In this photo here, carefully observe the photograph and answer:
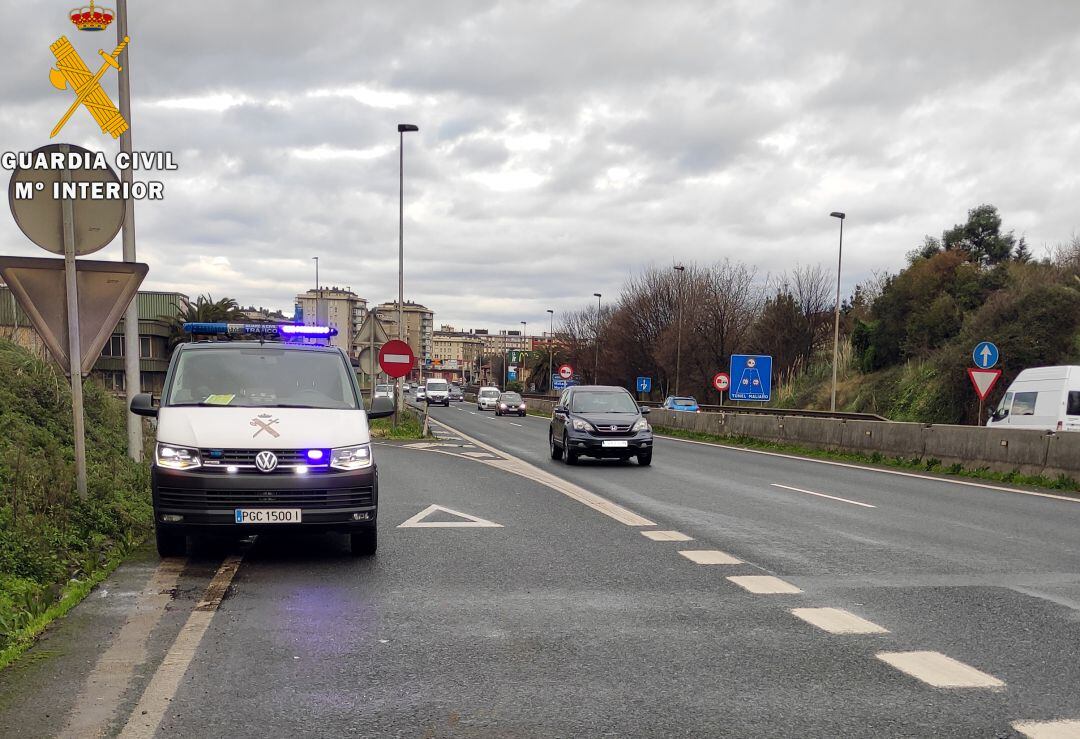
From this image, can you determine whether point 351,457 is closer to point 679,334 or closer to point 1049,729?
point 1049,729

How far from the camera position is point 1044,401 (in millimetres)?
21359

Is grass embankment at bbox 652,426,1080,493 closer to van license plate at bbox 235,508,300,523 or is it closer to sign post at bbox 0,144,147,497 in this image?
van license plate at bbox 235,508,300,523

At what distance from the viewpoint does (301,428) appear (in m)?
8.11

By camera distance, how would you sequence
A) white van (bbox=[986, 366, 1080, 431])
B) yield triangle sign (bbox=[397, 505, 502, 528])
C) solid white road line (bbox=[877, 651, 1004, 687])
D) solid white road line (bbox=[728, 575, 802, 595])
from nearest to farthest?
solid white road line (bbox=[877, 651, 1004, 687]) < solid white road line (bbox=[728, 575, 802, 595]) < yield triangle sign (bbox=[397, 505, 502, 528]) < white van (bbox=[986, 366, 1080, 431])

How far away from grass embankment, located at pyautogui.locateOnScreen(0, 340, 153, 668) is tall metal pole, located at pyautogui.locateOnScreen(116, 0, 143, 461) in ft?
1.26

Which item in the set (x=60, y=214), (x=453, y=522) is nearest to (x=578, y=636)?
(x=453, y=522)

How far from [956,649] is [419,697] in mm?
3026

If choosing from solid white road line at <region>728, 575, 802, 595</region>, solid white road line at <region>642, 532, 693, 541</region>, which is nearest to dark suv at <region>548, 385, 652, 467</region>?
solid white road line at <region>642, 532, 693, 541</region>

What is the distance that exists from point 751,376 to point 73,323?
2981 centimetres

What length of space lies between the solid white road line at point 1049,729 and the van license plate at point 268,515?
5352 millimetres

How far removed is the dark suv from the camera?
1972 centimetres

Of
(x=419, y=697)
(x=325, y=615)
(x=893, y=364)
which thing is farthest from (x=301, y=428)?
(x=893, y=364)

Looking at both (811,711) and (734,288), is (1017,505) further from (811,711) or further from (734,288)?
(734,288)

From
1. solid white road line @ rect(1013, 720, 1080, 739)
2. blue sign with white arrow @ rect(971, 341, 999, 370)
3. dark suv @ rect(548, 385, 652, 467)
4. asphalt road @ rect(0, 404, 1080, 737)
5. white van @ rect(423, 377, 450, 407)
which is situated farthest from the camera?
white van @ rect(423, 377, 450, 407)
